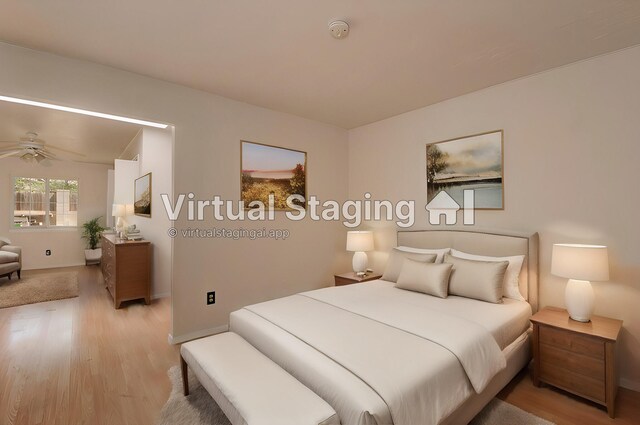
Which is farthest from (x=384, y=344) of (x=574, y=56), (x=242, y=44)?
(x=574, y=56)

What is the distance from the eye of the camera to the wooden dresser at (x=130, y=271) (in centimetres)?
402

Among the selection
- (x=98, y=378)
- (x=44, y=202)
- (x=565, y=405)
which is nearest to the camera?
(x=565, y=405)

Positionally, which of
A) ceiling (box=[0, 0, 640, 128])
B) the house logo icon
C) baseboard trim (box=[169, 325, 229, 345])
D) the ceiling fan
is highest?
ceiling (box=[0, 0, 640, 128])

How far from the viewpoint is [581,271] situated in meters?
2.16

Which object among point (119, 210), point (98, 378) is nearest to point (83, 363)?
point (98, 378)

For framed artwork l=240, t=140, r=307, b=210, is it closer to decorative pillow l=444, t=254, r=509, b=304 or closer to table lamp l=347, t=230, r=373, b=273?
table lamp l=347, t=230, r=373, b=273

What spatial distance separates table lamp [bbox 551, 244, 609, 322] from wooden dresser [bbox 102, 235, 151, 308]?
4.68m

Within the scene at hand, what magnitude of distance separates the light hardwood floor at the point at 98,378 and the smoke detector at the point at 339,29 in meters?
2.79

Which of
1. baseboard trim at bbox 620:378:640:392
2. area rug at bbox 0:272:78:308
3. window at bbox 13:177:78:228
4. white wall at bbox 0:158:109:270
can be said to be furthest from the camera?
window at bbox 13:177:78:228

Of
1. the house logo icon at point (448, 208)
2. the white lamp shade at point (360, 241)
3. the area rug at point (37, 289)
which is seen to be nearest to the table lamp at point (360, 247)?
the white lamp shade at point (360, 241)

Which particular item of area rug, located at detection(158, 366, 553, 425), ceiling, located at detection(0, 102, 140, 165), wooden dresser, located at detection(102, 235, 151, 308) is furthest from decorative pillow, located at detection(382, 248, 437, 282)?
ceiling, located at detection(0, 102, 140, 165)

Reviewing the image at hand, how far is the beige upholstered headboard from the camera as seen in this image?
2.66 m

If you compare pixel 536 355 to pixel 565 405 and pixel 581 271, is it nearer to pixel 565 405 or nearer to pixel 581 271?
pixel 565 405

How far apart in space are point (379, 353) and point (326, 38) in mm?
2096
